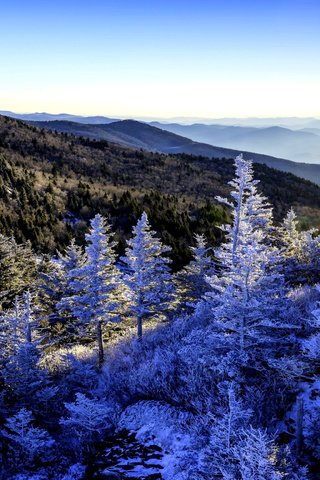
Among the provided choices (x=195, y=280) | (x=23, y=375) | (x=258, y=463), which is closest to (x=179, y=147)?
(x=195, y=280)

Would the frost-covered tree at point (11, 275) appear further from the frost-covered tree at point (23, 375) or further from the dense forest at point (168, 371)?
the frost-covered tree at point (23, 375)

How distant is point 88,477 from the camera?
9.45 metres

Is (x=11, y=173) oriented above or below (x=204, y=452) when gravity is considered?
above

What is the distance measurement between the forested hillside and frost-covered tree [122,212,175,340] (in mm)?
12602

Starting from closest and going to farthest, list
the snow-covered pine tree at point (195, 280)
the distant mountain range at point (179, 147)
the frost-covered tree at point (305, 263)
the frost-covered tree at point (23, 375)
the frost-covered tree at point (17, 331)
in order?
the frost-covered tree at point (23, 375) < the frost-covered tree at point (17, 331) < the frost-covered tree at point (305, 263) < the snow-covered pine tree at point (195, 280) < the distant mountain range at point (179, 147)

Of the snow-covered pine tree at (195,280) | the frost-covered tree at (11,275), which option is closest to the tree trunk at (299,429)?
the snow-covered pine tree at (195,280)

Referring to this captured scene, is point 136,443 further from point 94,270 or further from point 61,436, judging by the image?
point 94,270

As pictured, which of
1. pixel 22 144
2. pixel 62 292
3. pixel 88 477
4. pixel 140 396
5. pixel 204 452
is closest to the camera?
pixel 204 452

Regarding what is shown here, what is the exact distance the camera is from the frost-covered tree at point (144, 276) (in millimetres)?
17281

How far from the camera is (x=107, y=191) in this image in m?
44.4

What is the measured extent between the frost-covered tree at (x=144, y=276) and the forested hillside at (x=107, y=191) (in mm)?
12602

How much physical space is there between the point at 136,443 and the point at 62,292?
11237 millimetres

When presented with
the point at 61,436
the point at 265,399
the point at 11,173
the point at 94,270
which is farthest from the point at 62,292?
the point at 11,173

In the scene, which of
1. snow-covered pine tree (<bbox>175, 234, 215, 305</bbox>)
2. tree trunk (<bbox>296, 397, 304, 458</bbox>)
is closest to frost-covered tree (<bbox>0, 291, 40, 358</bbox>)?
tree trunk (<bbox>296, 397, 304, 458</bbox>)
